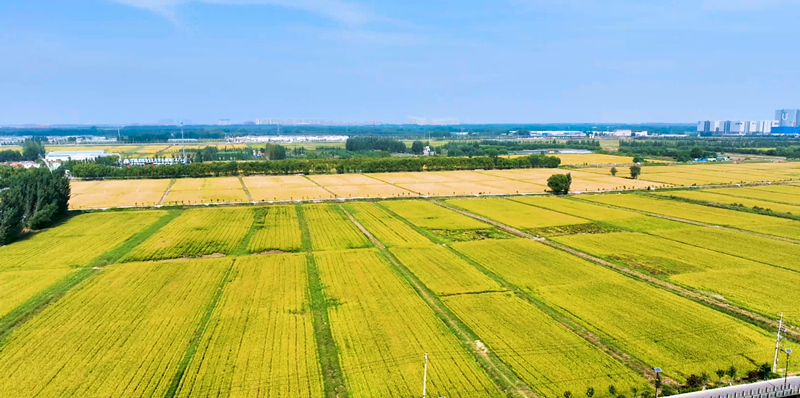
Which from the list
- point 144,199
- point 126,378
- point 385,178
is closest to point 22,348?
point 126,378

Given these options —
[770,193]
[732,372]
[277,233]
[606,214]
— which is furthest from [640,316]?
[770,193]

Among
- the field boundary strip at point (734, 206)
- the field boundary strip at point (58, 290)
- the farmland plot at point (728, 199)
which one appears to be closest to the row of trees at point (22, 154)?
the field boundary strip at point (58, 290)

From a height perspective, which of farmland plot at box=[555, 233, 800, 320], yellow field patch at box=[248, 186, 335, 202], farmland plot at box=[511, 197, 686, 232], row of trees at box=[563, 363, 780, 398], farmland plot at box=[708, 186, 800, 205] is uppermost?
farmland plot at box=[708, 186, 800, 205]

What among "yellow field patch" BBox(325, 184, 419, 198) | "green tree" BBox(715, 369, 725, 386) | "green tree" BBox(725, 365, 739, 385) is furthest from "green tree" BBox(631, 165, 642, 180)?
"green tree" BBox(715, 369, 725, 386)

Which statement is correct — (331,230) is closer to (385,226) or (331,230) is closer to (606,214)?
(385,226)

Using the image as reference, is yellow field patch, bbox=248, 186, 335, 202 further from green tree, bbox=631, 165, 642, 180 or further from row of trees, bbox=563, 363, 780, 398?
green tree, bbox=631, 165, 642, 180

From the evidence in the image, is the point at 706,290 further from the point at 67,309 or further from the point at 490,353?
the point at 67,309

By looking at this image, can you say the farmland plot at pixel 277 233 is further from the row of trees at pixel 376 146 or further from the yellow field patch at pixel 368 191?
the row of trees at pixel 376 146
